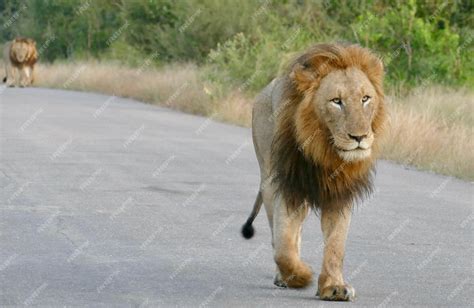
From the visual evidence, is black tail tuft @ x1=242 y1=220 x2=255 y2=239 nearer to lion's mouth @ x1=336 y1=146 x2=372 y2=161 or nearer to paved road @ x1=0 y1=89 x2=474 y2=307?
paved road @ x1=0 y1=89 x2=474 y2=307

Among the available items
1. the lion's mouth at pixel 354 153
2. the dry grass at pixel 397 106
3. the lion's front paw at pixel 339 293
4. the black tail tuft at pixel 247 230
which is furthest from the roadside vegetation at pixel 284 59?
the lion's mouth at pixel 354 153

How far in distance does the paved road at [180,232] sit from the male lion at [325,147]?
0.85 ft

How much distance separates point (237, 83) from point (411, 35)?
12.1 ft

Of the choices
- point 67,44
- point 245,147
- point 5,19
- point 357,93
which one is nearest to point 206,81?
point 245,147

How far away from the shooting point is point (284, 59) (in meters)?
27.9

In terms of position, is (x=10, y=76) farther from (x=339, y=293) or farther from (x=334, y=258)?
(x=339, y=293)

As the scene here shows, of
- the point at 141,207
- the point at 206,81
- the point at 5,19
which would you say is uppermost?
the point at 141,207

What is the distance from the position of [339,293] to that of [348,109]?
996 millimetres

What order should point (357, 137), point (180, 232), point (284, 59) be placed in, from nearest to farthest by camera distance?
point (357, 137) → point (180, 232) → point (284, 59)

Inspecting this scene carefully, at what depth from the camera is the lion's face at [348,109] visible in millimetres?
7227

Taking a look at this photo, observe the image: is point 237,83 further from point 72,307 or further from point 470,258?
point 72,307

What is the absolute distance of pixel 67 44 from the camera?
6006cm

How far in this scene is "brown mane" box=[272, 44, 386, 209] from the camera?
24.1 ft

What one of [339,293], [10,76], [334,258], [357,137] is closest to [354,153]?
[357,137]
